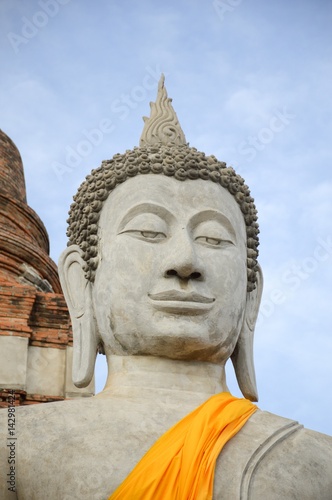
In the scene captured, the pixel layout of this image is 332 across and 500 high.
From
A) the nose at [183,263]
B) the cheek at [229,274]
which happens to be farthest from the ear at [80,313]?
the cheek at [229,274]

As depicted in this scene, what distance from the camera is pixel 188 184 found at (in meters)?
6.23

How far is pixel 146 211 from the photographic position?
6055 mm

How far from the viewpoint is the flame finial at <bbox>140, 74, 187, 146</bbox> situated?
675 cm

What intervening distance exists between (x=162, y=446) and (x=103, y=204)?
188 centimetres

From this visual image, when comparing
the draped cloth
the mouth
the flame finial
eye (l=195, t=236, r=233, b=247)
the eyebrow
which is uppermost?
the flame finial

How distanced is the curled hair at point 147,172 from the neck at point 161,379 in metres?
0.72

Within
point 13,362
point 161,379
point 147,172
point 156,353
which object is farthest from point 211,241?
point 13,362

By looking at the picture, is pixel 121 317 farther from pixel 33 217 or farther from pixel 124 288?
pixel 33 217

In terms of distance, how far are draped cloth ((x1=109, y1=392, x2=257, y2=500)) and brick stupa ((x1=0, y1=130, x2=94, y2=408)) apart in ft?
16.6

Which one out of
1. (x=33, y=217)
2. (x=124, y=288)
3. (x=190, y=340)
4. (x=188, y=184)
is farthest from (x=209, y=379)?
(x=33, y=217)

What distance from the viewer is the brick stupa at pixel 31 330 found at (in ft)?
34.0

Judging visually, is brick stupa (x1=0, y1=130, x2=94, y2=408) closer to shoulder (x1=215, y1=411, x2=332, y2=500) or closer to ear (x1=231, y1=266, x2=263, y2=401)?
ear (x1=231, y1=266, x2=263, y2=401)

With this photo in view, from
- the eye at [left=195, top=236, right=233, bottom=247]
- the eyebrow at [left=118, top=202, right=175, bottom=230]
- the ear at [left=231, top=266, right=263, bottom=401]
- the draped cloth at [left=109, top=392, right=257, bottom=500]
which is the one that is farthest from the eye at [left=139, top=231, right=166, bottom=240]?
the draped cloth at [left=109, top=392, right=257, bottom=500]

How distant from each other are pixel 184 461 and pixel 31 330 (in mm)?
6095
